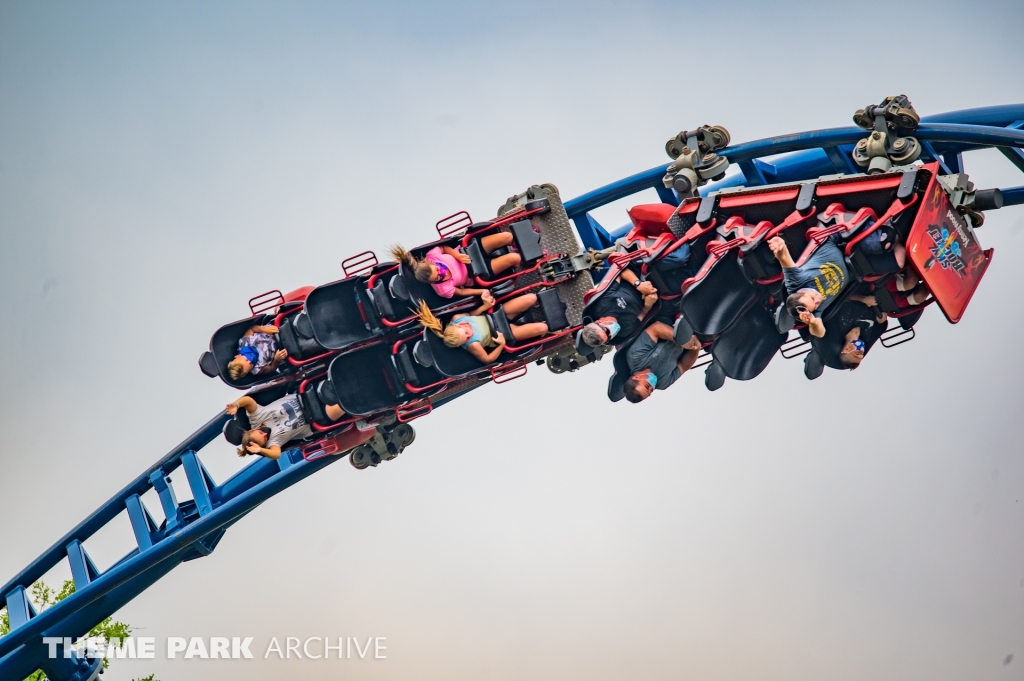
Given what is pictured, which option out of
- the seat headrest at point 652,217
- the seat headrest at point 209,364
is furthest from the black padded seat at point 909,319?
the seat headrest at point 209,364

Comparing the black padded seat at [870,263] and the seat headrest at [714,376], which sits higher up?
the black padded seat at [870,263]

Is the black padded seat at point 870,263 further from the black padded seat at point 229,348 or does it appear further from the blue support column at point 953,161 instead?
the black padded seat at point 229,348

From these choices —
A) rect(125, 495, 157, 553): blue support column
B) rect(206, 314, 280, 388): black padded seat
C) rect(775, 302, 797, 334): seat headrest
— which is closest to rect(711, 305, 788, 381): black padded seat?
rect(775, 302, 797, 334): seat headrest

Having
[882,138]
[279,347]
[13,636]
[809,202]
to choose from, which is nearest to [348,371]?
[279,347]

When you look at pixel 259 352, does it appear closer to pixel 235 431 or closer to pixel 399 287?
pixel 235 431

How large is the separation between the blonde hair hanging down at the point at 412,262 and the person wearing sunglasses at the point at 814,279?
7.37 feet

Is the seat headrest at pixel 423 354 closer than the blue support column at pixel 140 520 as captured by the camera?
Yes

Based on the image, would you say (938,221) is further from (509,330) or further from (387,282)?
(387,282)

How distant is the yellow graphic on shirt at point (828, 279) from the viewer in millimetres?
7676

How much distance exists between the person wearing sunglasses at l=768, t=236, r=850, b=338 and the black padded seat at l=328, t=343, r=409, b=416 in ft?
9.24

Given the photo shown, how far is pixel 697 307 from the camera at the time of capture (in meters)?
8.09

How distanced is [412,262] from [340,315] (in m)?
0.73

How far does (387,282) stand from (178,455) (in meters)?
3.80

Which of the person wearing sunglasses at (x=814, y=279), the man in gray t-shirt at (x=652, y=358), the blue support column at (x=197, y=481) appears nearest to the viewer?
the person wearing sunglasses at (x=814, y=279)
